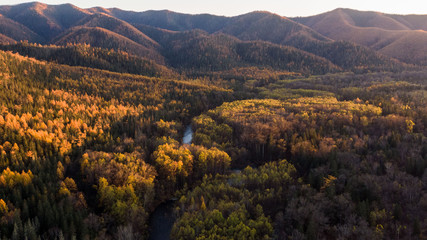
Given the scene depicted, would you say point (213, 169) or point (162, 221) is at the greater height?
point (213, 169)

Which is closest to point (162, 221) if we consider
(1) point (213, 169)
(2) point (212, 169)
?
(2) point (212, 169)

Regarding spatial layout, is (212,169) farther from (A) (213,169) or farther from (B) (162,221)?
(B) (162,221)

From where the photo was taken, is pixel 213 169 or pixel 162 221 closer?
pixel 162 221

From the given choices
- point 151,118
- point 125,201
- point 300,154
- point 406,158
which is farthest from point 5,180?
point 406,158

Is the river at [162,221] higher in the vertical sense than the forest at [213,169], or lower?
lower

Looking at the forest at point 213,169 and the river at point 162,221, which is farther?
the river at point 162,221

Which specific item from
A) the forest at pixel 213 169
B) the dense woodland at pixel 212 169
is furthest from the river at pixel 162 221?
the forest at pixel 213 169

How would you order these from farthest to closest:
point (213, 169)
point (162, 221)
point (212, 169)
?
1. point (213, 169)
2. point (212, 169)
3. point (162, 221)

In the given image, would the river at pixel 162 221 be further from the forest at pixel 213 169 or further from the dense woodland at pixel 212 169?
the forest at pixel 213 169

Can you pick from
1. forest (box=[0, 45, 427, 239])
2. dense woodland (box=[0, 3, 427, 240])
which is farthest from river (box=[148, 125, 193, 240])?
forest (box=[0, 45, 427, 239])
